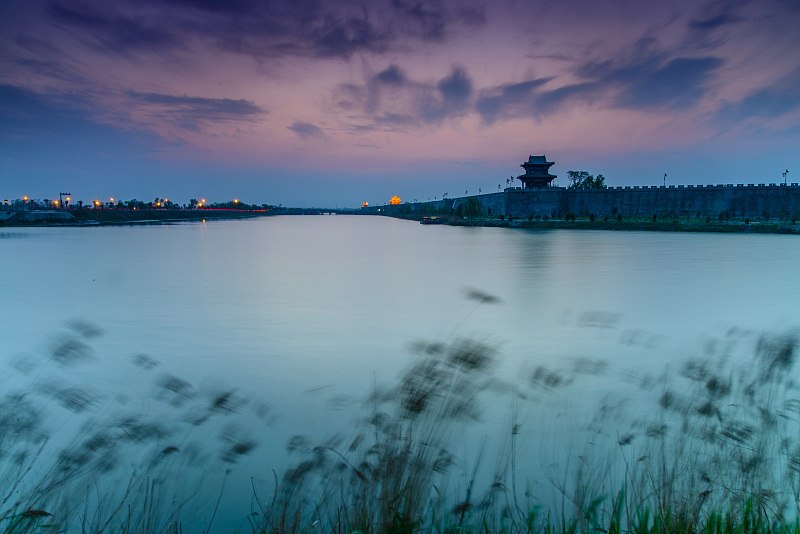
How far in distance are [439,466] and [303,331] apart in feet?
17.0

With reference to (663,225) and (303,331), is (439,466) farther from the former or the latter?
(663,225)

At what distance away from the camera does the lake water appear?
458 cm

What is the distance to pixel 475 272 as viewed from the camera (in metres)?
16.5

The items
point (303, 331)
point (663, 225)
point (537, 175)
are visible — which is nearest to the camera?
point (303, 331)

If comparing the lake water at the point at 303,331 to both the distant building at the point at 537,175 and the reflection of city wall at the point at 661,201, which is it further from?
the distant building at the point at 537,175

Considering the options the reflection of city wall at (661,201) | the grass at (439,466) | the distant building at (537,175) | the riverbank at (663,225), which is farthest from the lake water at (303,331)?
the distant building at (537,175)

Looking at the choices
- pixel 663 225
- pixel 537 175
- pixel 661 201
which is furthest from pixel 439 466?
pixel 537 175

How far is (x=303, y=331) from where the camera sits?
802 centimetres

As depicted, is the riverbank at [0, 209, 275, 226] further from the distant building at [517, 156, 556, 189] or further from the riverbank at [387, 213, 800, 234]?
the distant building at [517, 156, 556, 189]

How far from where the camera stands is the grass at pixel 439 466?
2725 mm

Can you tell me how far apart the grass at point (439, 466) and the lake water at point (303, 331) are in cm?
12

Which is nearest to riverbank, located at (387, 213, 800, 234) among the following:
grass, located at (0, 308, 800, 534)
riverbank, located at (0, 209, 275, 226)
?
grass, located at (0, 308, 800, 534)

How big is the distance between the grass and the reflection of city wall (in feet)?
185

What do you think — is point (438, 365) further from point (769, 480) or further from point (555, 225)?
point (555, 225)
